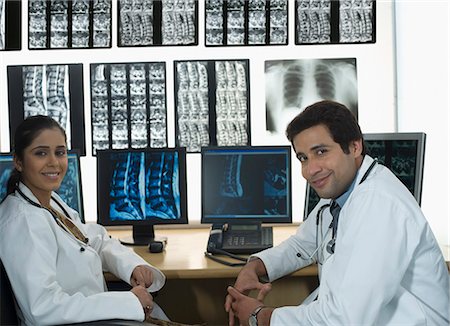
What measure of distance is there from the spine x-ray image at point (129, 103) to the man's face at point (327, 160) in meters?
1.43

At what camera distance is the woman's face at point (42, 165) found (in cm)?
211

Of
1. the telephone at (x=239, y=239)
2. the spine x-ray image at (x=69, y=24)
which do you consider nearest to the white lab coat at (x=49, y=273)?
the telephone at (x=239, y=239)

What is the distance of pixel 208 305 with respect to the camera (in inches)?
115

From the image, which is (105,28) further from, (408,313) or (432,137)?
(408,313)

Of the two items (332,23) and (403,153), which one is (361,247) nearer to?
(403,153)

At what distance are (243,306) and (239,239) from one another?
57cm

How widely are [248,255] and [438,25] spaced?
53.4 inches

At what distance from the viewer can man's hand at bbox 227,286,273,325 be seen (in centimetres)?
198

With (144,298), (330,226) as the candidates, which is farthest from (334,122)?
(144,298)

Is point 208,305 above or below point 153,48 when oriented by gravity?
below

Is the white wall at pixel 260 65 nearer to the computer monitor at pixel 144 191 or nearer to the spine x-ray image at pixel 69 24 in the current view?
the spine x-ray image at pixel 69 24

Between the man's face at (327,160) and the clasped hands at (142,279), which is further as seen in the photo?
the clasped hands at (142,279)

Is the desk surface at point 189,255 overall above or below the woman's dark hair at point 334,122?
below

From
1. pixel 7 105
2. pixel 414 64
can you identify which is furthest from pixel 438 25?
pixel 7 105
